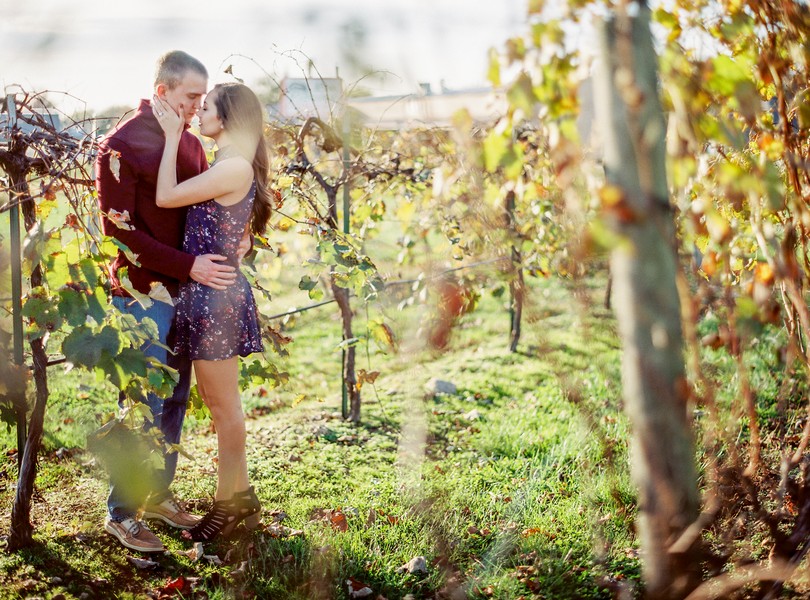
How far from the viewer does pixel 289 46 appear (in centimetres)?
387

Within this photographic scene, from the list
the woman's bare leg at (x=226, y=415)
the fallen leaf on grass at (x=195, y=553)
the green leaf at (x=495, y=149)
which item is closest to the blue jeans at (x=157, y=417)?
the woman's bare leg at (x=226, y=415)

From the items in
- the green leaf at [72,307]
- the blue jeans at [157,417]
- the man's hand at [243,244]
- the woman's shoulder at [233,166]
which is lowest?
the blue jeans at [157,417]

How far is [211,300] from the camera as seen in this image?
2699mm

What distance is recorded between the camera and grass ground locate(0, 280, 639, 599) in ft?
8.50

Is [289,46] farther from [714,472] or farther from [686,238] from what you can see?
[714,472]

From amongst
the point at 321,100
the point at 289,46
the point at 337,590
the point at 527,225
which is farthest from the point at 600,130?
the point at 527,225

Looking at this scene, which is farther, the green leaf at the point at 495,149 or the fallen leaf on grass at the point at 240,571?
the fallen leaf on grass at the point at 240,571

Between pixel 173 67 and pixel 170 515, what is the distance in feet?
5.97

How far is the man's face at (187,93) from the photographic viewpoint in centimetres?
265

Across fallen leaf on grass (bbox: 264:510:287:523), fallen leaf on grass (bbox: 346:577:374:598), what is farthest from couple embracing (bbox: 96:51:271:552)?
fallen leaf on grass (bbox: 346:577:374:598)

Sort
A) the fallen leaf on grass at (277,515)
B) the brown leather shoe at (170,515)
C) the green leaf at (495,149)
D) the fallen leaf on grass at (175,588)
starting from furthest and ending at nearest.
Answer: the fallen leaf on grass at (277,515) < the brown leather shoe at (170,515) < the fallen leaf on grass at (175,588) < the green leaf at (495,149)

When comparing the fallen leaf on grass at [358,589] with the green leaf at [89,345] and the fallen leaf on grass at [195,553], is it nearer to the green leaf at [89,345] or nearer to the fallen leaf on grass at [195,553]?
the fallen leaf on grass at [195,553]

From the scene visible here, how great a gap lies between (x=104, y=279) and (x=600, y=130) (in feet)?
6.44

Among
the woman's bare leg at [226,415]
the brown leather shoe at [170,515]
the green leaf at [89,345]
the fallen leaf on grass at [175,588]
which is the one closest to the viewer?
the green leaf at [89,345]
